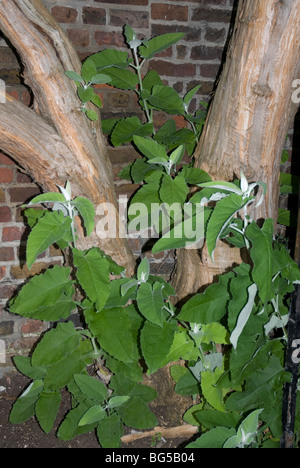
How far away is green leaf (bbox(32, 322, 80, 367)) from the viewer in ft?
4.82

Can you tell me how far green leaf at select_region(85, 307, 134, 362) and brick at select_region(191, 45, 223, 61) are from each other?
115cm

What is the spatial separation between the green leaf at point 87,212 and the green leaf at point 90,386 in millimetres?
517

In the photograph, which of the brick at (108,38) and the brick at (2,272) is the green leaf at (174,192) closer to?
the brick at (108,38)

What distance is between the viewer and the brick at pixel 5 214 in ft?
6.27

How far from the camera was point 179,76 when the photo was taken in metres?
1.96

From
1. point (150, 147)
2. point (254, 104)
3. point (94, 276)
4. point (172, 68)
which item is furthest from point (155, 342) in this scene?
point (172, 68)

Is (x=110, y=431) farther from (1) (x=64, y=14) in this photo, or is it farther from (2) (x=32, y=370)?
(1) (x=64, y=14)

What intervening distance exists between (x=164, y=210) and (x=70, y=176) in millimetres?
353

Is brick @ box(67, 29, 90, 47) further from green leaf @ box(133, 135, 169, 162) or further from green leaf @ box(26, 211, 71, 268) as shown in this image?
green leaf @ box(26, 211, 71, 268)

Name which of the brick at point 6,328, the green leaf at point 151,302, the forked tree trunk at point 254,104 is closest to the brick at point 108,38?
the forked tree trunk at point 254,104

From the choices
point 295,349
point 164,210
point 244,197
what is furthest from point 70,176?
point 295,349

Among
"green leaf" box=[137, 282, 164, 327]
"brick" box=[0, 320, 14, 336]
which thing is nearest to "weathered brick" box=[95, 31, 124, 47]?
"green leaf" box=[137, 282, 164, 327]

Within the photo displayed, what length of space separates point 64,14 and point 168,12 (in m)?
0.41
